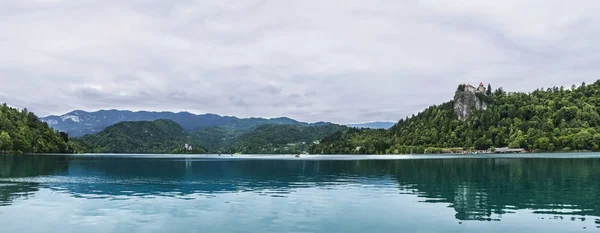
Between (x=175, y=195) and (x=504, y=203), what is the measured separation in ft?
118

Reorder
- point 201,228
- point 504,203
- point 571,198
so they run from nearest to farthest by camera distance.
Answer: point 201,228
point 504,203
point 571,198

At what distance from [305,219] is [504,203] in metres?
21.2

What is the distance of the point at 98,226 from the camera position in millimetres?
33312

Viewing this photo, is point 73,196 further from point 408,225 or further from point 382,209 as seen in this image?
point 408,225

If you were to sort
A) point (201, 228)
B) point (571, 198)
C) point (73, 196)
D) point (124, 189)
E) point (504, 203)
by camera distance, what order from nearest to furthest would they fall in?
1. point (201, 228)
2. point (504, 203)
3. point (571, 198)
4. point (73, 196)
5. point (124, 189)

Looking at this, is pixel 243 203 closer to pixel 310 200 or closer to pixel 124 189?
Result: pixel 310 200

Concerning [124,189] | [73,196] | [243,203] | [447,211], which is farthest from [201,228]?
[124,189]

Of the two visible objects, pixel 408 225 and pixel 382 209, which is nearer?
pixel 408 225

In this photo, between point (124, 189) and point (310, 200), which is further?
point (124, 189)

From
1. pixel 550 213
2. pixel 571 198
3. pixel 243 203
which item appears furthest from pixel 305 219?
pixel 571 198

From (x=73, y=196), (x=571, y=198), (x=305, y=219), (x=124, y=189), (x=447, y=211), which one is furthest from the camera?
(x=124, y=189)

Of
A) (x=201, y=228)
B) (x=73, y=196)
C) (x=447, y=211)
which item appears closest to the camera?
(x=201, y=228)

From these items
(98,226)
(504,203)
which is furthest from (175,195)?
(504,203)

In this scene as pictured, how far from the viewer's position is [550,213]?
38.2 metres
